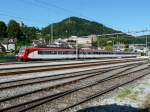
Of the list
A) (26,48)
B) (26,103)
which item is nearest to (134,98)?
(26,103)

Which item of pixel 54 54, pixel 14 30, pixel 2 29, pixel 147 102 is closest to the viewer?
pixel 147 102

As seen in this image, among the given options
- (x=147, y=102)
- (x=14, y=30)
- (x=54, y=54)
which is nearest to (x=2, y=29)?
(x=14, y=30)

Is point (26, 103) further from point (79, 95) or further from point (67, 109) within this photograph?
point (79, 95)

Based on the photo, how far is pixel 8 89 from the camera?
1689 centimetres

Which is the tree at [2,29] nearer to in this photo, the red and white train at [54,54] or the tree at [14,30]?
the tree at [14,30]

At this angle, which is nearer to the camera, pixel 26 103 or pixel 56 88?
pixel 26 103

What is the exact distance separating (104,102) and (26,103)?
3.40m

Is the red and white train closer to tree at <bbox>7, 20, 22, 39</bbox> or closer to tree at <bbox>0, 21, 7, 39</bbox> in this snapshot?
tree at <bbox>7, 20, 22, 39</bbox>

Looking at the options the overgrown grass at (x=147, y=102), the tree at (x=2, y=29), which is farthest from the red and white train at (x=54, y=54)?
the tree at (x=2, y=29)

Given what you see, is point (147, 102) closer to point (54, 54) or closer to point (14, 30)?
point (54, 54)

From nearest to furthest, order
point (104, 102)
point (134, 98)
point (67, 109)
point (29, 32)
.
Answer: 1. point (67, 109)
2. point (104, 102)
3. point (134, 98)
4. point (29, 32)

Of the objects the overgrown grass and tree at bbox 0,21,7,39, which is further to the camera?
tree at bbox 0,21,7,39

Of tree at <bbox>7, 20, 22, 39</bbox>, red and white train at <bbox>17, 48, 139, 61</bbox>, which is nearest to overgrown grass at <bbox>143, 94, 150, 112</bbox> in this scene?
red and white train at <bbox>17, 48, 139, 61</bbox>

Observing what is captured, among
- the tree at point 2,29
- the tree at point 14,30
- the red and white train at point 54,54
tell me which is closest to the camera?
the red and white train at point 54,54
